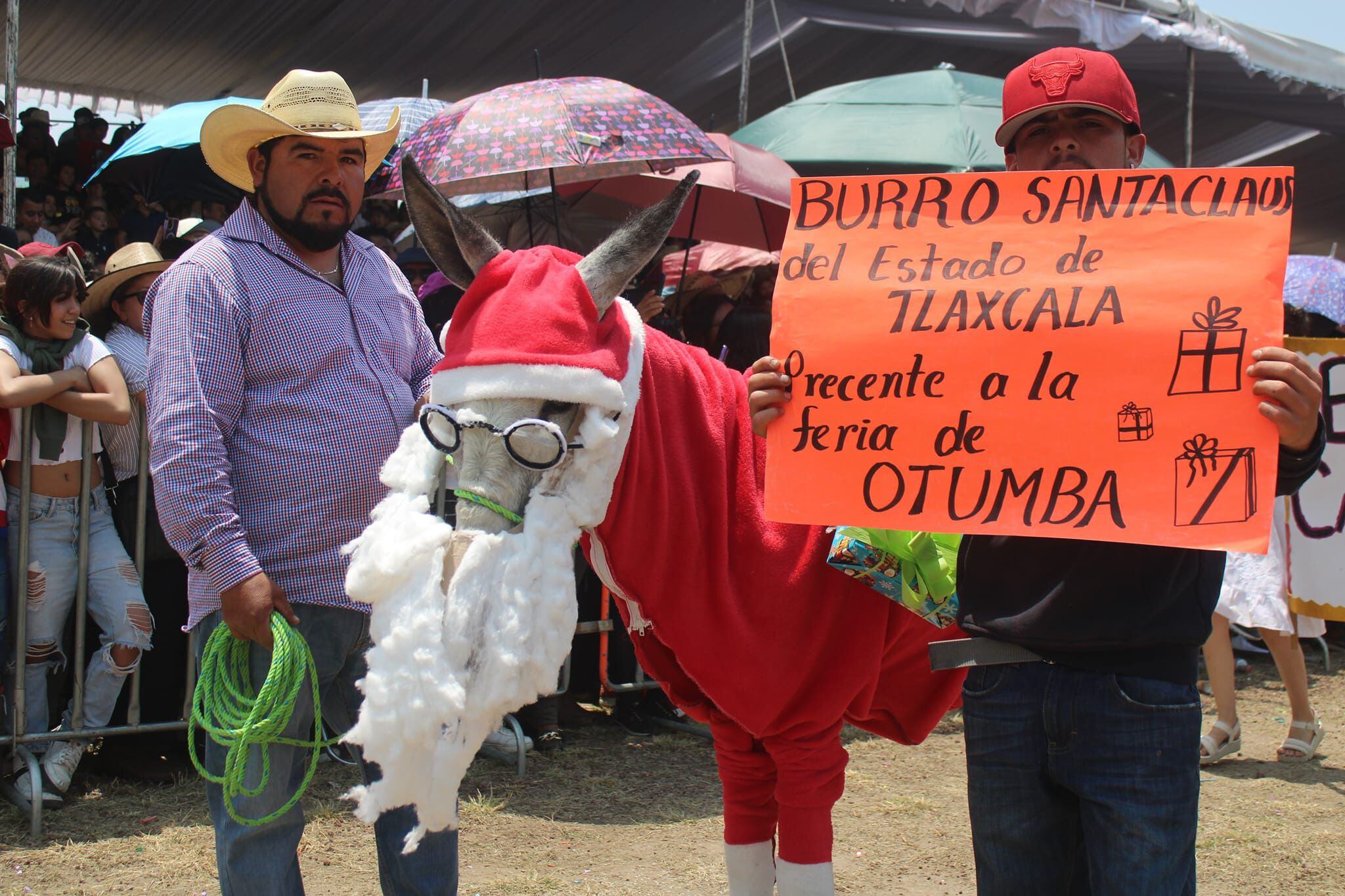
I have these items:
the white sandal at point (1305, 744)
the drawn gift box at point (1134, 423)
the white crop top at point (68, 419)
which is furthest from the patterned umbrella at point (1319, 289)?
the white crop top at point (68, 419)

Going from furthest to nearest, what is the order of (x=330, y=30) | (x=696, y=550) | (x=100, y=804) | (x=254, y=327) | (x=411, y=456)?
(x=330, y=30) < (x=100, y=804) < (x=254, y=327) < (x=696, y=550) < (x=411, y=456)

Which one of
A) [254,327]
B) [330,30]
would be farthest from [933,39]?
[254,327]

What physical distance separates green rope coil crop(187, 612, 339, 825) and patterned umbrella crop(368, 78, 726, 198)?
117 inches

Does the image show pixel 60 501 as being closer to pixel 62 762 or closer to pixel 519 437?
pixel 62 762

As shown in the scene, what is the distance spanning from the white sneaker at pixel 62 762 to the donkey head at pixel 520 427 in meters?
3.30

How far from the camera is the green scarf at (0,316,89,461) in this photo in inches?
179

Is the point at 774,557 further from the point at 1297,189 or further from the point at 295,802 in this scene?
the point at 1297,189

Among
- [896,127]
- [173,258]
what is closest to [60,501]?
[173,258]

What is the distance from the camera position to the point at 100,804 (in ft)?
15.2

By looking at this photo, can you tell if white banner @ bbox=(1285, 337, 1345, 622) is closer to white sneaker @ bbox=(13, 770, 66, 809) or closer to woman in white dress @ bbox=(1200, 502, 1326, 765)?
woman in white dress @ bbox=(1200, 502, 1326, 765)

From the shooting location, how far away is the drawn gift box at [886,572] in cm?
253

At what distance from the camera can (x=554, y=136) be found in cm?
555

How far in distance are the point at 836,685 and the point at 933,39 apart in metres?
8.98

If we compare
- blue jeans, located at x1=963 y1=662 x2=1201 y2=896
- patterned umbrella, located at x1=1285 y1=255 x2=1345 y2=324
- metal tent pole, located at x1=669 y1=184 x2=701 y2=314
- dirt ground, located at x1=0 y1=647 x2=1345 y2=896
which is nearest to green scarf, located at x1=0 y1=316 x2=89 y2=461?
dirt ground, located at x1=0 y1=647 x2=1345 y2=896
